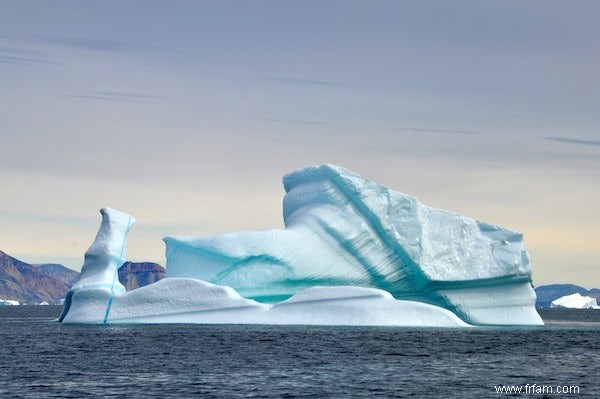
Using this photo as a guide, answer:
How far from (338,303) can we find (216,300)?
4428 mm

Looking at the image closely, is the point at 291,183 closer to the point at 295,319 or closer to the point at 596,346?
the point at 295,319

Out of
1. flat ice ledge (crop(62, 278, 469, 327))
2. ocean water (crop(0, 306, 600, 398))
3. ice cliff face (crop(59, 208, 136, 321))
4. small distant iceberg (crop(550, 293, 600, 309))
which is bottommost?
ocean water (crop(0, 306, 600, 398))

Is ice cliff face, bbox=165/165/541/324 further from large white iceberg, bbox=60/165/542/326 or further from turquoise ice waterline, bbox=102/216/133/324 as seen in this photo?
turquoise ice waterline, bbox=102/216/133/324

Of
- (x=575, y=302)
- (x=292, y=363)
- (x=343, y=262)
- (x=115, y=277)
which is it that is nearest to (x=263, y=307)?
(x=343, y=262)

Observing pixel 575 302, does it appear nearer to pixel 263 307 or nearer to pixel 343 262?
pixel 343 262

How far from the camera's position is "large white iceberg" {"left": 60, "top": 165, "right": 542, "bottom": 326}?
1718 inches

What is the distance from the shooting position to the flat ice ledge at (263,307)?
4134 cm

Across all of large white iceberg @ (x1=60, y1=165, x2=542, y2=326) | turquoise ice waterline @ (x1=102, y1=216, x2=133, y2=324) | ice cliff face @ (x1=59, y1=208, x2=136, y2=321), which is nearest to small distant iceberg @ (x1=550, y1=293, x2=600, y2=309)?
large white iceberg @ (x1=60, y1=165, x2=542, y2=326)

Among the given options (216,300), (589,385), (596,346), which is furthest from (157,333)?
(589,385)

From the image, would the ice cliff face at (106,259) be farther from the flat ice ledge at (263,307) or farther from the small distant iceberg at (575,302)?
the small distant iceberg at (575,302)

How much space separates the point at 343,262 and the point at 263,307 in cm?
461

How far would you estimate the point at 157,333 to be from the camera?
4191cm

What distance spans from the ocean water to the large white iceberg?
1100 mm

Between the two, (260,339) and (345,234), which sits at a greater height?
(345,234)
